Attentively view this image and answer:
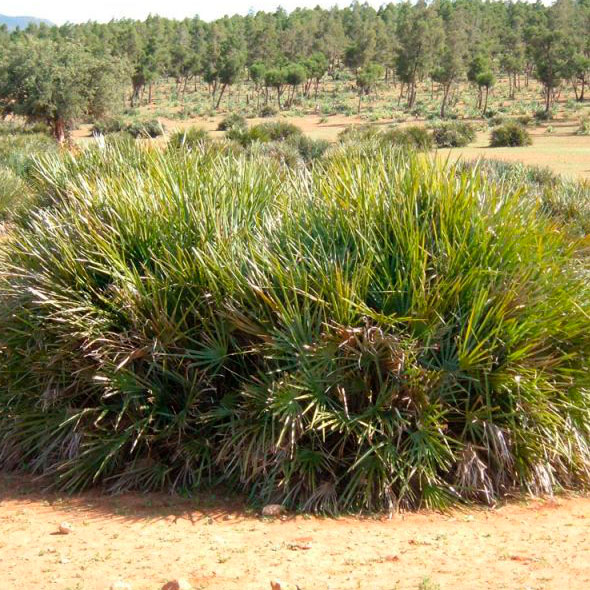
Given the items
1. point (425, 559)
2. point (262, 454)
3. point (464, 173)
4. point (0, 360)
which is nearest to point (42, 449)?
point (0, 360)

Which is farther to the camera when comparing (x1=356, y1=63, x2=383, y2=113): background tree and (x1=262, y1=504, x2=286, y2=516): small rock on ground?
(x1=356, y1=63, x2=383, y2=113): background tree

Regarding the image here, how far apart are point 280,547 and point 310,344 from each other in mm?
1381

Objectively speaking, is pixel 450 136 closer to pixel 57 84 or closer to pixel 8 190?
pixel 57 84

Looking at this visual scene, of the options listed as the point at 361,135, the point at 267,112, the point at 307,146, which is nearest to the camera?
the point at 361,135

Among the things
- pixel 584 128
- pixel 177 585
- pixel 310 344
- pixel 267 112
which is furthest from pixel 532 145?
pixel 177 585

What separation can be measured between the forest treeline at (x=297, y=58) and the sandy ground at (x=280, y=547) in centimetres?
3646

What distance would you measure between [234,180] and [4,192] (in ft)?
42.1

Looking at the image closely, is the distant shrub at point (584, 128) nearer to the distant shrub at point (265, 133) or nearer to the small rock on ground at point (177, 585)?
the distant shrub at point (265, 133)

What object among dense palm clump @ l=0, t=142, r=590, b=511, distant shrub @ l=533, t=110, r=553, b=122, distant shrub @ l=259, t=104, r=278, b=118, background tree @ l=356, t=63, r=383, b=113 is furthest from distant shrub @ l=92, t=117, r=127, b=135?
dense palm clump @ l=0, t=142, r=590, b=511

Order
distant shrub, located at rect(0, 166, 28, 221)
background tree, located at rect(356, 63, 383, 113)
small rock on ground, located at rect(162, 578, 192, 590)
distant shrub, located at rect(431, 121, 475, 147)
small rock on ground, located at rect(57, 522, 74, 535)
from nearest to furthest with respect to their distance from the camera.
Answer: small rock on ground, located at rect(162, 578, 192, 590) < small rock on ground, located at rect(57, 522, 74, 535) < distant shrub, located at rect(0, 166, 28, 221) < distant shrub, located at rect(431, 121, 475, 147) < background tree, located at rect(356, 63, 383, 113)

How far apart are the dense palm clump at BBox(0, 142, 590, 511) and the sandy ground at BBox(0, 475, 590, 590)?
27 cm

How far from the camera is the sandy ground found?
15.5ft

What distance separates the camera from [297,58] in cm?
9525

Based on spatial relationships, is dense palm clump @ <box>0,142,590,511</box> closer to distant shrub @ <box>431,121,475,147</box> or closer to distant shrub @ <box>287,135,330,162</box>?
distant shrub @ <box>287,135,330,162</box>
